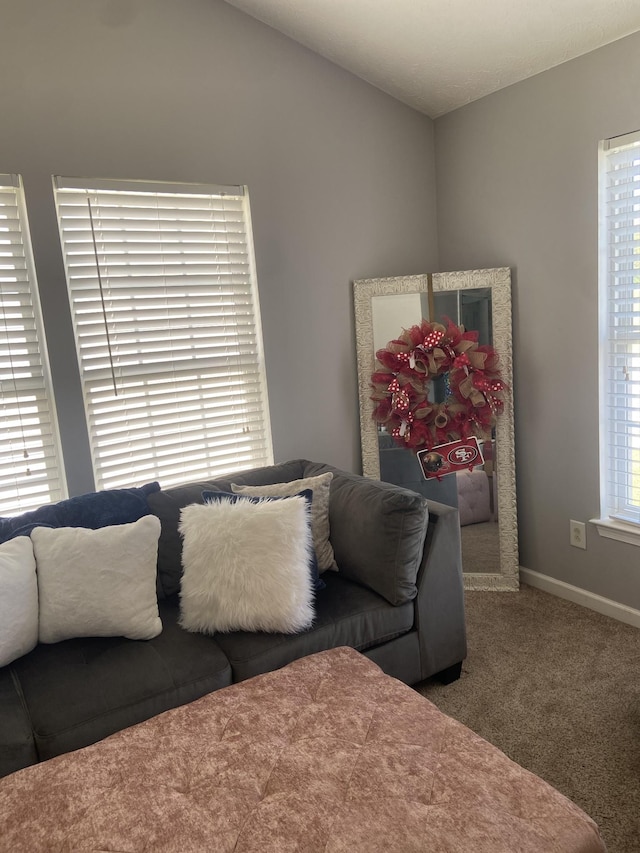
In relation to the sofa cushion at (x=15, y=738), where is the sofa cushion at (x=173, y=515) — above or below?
above

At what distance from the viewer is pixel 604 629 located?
109 inches

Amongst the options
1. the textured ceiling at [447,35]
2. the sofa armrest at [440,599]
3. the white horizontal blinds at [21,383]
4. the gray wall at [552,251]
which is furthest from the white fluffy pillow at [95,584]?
the textured ceiling at [447,35]

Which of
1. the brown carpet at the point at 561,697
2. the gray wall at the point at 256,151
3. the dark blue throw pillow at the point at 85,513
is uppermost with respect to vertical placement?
the gray wall at the point at 256,151

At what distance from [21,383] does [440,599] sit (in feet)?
6.20

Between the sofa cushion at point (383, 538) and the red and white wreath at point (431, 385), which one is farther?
the red and white wreath at point (431, 385)

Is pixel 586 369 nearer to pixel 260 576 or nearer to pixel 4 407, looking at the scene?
pixel 260 576

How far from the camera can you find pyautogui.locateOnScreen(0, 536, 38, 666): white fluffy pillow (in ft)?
6.32

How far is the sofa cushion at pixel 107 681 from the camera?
1767 mm

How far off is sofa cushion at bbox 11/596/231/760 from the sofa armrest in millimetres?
791

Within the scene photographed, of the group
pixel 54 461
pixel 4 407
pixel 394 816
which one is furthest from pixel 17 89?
pixel 394 816

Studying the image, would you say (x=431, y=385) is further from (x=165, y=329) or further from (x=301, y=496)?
(x=165, y=329)

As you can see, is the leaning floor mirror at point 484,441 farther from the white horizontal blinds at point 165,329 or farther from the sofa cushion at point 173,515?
the sofa cushion at point 173,515

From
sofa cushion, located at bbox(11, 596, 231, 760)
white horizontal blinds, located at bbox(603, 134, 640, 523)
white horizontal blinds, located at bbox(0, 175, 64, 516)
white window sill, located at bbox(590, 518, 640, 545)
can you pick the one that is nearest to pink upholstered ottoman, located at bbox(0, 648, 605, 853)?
sofa cushion, located at bbox(11, 596, 231, 760)

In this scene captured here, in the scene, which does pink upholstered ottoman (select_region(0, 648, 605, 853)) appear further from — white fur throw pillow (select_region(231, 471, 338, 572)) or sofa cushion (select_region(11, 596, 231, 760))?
white fur throw pillow (select_region(231, 471, 338, 572))
